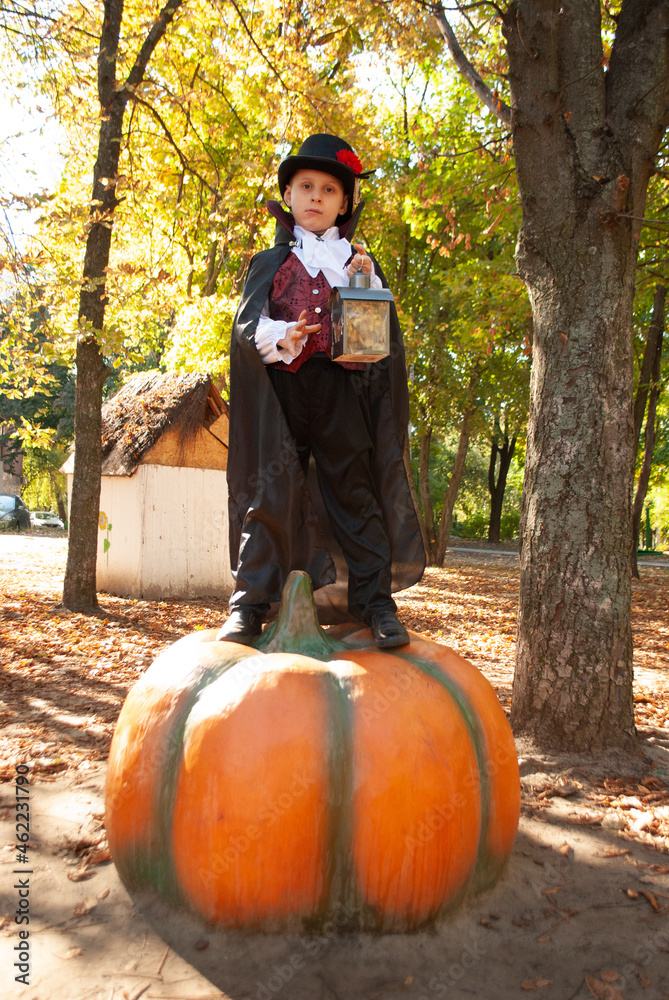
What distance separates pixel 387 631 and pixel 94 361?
7320mm

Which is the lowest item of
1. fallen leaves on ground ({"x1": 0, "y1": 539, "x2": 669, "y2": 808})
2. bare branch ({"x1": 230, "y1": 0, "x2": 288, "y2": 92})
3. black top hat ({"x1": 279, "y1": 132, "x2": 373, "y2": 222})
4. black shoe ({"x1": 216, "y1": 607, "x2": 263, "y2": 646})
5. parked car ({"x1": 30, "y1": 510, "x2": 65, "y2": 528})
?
fallen leaves on ground ({"x1": 0, "y1": 539, "x2": 669, "y2": 808})

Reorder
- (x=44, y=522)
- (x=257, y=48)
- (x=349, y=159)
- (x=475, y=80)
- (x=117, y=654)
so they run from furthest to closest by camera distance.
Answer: (x=44, y=522) < (x=257, y=48) < (x=117, y=654) < (x=475, y=80) < (x=349, y=159)

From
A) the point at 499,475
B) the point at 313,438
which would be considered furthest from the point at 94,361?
the point at 499,475

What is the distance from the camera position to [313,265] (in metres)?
3.07

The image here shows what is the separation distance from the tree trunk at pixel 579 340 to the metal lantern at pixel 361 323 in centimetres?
181

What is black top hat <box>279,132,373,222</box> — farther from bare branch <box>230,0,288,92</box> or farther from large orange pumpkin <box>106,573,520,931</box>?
bare branch <box>230,0,288,92</box>

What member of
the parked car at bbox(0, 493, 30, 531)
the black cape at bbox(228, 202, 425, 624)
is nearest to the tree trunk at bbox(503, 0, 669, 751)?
the black cape at bbox(228, 202, 425, 624)

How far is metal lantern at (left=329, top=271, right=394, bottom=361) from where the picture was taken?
2709 mm

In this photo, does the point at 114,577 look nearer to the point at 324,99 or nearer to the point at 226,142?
the point at 324,99

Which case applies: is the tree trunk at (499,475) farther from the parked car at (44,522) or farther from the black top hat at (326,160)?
the black top hat at (326,160)

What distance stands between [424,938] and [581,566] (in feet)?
7.52

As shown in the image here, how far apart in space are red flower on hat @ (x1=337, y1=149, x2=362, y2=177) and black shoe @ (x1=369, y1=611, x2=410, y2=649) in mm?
1966

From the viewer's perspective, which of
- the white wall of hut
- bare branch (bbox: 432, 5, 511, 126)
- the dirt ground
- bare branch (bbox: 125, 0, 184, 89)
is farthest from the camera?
the white wall of hut

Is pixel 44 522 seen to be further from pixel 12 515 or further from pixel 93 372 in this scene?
pixel 93 372
